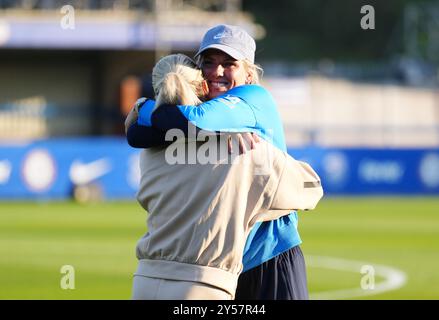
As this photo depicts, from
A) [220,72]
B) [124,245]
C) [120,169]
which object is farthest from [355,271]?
[120,169]

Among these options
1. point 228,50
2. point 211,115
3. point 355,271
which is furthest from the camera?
point 355,271

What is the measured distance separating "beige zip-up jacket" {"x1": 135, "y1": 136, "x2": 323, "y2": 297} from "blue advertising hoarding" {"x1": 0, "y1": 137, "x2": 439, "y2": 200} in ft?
77.0

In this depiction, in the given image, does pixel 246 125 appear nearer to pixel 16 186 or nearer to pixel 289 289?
pixel 289 289

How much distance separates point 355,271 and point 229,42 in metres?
9.97

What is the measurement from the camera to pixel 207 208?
5.14 m

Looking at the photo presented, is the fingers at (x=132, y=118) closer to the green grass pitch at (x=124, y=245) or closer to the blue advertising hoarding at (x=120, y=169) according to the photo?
the green grass pitch at (x=124, y=245)

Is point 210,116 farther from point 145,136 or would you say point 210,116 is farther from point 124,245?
point 124,245

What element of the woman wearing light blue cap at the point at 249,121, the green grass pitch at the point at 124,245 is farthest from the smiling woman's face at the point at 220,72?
the green grass pitch at the point at 124,245

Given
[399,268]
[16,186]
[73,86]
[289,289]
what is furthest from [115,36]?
[289,289]

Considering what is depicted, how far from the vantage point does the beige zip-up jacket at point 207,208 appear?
16.9ft

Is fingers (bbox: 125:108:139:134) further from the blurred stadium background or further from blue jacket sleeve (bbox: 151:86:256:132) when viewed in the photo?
the blurred stadium background

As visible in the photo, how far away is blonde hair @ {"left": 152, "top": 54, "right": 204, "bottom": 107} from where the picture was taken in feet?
16.9

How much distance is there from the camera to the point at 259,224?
5543 millimetres

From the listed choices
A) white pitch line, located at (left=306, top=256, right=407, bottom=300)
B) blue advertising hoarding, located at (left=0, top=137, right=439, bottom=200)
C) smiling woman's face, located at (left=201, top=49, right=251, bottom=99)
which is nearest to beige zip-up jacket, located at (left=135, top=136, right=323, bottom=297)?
smiling woman's face, located at (left=201, top=49, right=251, bottom=99)
